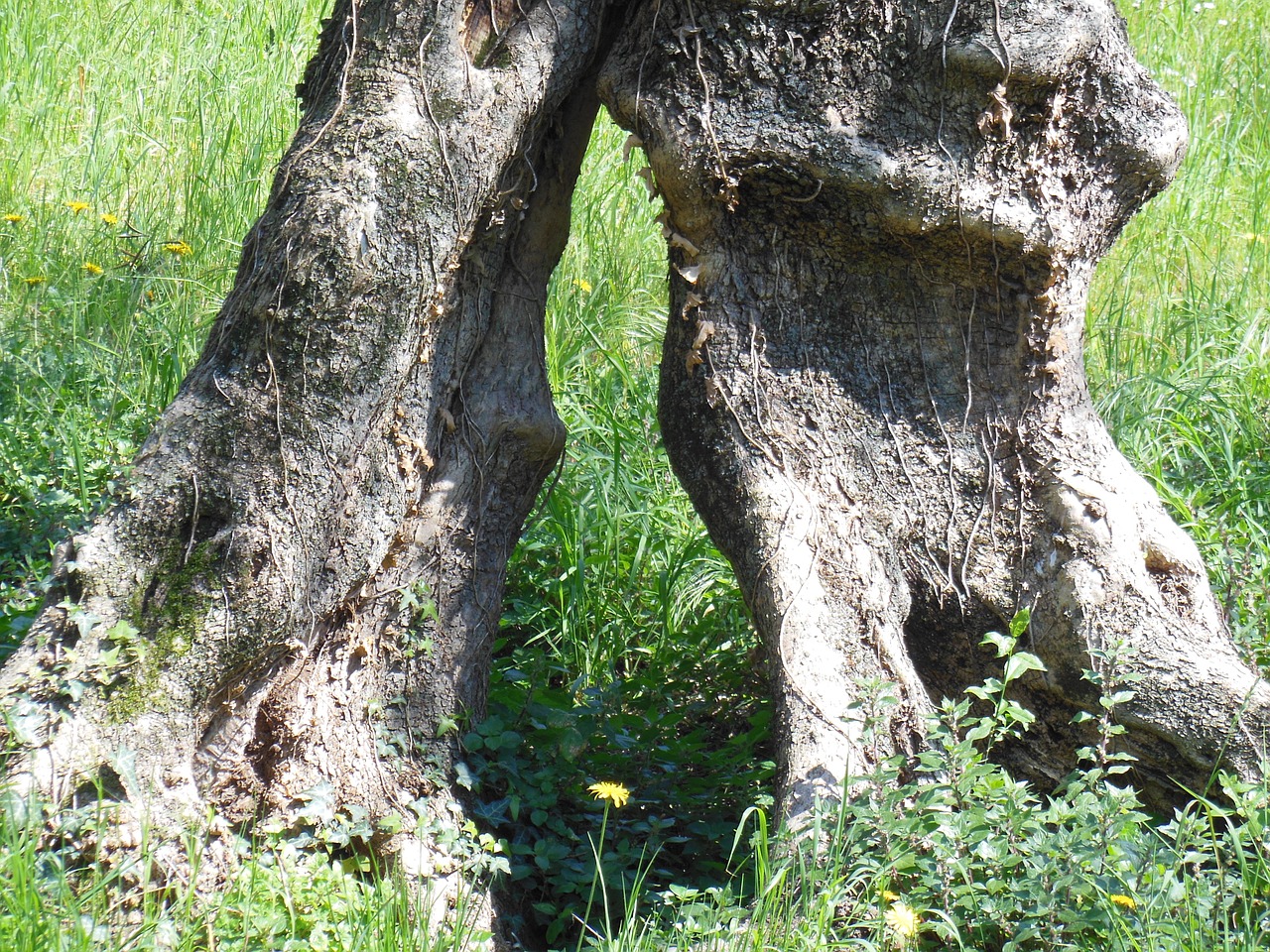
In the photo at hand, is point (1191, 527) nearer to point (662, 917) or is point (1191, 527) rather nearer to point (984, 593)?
point (984, 593)

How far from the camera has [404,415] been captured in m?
2.68

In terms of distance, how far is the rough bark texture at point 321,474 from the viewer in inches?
93.0

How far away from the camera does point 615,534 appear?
377 centimetres

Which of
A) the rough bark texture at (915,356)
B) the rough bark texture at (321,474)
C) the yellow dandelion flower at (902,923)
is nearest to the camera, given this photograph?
the yellow dandelion flower at (902,923)

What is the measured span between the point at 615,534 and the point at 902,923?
6.44ft

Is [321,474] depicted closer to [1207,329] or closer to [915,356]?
[915,356]

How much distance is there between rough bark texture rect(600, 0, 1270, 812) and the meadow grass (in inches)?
13.8

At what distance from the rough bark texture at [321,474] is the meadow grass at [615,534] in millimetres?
224

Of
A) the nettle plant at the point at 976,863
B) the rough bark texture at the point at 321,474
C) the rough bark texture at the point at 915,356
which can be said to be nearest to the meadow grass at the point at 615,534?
the nettle plant at the point at 976,863

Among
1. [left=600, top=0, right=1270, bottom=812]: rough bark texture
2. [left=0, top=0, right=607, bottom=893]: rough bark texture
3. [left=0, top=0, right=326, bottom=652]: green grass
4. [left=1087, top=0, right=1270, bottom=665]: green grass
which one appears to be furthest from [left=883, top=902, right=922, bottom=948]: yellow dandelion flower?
[left=0, top=0, right=326, bottom=652]: green grass

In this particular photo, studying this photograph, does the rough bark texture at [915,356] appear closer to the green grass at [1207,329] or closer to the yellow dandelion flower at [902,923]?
the yellow dandelion flower at [902,923]

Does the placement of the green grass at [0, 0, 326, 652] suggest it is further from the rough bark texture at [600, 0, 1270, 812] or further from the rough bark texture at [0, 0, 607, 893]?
the rough bark texture at [600, 0, 1270, 812]

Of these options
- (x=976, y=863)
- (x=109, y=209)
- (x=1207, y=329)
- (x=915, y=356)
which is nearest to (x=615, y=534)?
(x=915, y=356)

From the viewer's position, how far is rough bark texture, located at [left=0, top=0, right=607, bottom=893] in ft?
7.75
